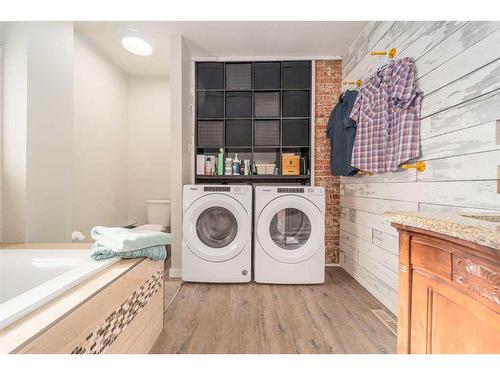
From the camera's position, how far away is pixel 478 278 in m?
0.60

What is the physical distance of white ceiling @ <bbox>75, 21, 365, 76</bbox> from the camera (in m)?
2.49

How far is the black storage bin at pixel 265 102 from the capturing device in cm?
308

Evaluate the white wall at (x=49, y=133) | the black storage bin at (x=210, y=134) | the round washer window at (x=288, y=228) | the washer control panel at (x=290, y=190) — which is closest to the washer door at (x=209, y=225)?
the round washer window at (x=288, y=228)

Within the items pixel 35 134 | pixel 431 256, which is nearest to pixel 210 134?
pixel 35 134

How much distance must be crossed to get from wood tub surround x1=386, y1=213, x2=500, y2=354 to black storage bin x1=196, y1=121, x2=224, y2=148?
94.3 inches

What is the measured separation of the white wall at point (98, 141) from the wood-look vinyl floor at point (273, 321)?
4.53 feet

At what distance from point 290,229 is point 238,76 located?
1786 millimetres

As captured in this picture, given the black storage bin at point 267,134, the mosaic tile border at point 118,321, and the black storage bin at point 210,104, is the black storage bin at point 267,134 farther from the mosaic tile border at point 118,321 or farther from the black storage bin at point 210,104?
the mosaic tile border at point 118,321

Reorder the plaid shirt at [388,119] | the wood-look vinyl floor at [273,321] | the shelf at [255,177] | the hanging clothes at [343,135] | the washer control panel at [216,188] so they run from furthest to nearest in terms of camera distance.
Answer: the shelf at [255,177] < the washer control panel at [216,188] < the hanging clothes at [343,135] < the plaid shirt at [388,119] < the wood-look vinyl floor at [273,321]

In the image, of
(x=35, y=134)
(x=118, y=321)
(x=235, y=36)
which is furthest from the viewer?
(x=235, y=36)

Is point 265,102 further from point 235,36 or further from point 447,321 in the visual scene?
point 447,321

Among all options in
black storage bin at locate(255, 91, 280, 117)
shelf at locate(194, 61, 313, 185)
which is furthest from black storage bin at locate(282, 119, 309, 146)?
black storage bin at locate(255, 91, 280, 117)

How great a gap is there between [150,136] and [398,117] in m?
3.11

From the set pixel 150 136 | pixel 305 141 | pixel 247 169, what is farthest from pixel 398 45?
pixel 150 136
